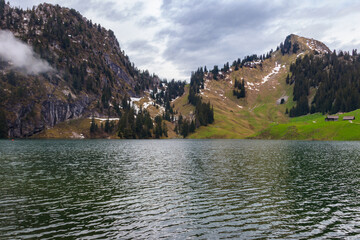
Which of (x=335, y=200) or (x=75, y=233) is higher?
(x=75, y=233)

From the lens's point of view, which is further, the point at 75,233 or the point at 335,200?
the point at 335,200

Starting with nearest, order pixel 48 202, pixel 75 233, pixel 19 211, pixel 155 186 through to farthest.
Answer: pixel 75 233 < pixel 19 211 < pixel 48 202 < pixel 155 186

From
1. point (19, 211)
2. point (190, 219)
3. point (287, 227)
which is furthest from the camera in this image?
point (19, 211)

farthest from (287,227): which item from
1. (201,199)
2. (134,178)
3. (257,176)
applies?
(134,178)

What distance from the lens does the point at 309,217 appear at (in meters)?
25.1

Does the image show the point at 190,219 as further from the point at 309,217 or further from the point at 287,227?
the point at 309,217

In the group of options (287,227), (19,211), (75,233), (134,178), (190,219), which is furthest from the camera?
(134,178)

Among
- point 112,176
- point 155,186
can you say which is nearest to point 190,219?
point 155,186

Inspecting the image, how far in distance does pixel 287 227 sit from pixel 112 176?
33.9m

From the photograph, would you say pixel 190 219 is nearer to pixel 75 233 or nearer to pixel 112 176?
pixel 75 233

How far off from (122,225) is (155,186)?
16.5 meters

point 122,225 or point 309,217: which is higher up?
point 122,225

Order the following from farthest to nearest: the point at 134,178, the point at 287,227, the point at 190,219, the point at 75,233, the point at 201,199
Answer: the point at 134,178, the point at 201,199, the point at 190,219, the point at 287,227, the point at 75,233

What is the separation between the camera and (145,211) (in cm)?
2662
